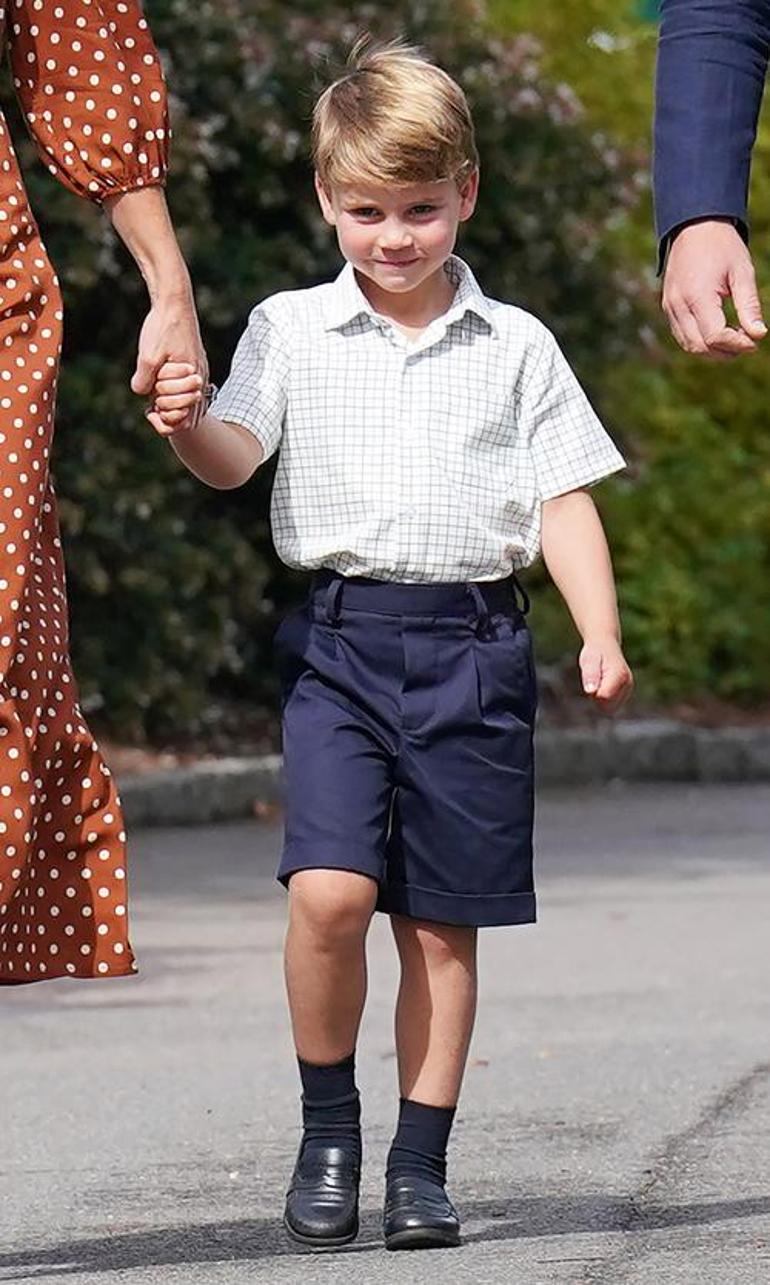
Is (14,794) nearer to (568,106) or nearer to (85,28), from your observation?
(85,28)

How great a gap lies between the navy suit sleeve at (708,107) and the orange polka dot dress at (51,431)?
37.0 inches

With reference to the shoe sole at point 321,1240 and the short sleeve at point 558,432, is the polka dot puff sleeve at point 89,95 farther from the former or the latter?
the shoe sole at point 321,1240

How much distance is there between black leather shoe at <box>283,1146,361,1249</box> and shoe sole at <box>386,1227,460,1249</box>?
0.06 meters

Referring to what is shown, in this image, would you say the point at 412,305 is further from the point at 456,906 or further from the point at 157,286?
the point at 456,906

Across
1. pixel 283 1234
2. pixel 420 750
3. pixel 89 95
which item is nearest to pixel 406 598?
pixel 420 750

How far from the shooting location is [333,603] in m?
4.21

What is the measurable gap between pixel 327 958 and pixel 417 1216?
0.37 metres

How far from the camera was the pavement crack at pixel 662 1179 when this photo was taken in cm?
403

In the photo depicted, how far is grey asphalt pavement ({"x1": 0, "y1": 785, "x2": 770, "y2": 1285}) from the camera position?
417cm

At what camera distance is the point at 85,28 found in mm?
3924

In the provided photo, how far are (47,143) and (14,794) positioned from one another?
0.83 meters

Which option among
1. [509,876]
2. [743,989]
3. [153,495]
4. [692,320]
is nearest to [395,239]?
[509,876]

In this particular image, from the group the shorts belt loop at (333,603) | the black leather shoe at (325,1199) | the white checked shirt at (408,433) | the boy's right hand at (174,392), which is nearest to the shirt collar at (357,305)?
the white checked shirt at (408,433)

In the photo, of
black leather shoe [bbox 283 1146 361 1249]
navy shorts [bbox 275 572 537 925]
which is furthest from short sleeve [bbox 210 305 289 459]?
black leather shoe [bbox 283 1146 361 1249]
